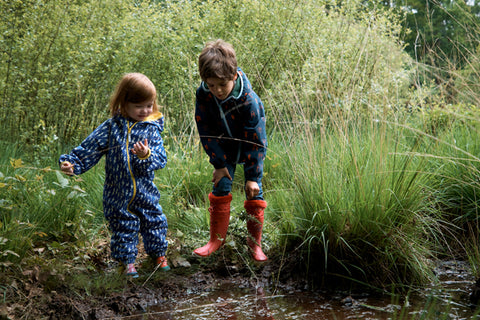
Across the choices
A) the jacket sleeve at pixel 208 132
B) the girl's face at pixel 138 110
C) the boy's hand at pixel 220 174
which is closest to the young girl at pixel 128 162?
the girl's face at pixel 138 110

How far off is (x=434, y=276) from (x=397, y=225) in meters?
0.41

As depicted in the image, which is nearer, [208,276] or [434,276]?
[434,276]

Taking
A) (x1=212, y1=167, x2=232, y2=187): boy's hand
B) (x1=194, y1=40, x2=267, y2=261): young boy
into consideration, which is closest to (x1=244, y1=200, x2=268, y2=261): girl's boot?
(x1=194, y1=40, x2=267, y2=261): young boy

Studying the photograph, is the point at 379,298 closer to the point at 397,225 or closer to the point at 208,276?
the point at 397,225

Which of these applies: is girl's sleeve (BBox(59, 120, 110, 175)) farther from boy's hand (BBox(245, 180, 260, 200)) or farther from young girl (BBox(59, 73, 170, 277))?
boy's hand (BBox(245, 180, 260, 200))

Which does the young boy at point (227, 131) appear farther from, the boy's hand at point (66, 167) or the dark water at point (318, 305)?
the boy's hand at point (66, 167)

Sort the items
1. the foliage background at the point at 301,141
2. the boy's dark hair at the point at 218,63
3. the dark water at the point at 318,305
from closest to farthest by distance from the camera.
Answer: the dark water at the point at 318,305 < the foliage background at the point at 301,141 < the boy's dark hair at the point at 218,63

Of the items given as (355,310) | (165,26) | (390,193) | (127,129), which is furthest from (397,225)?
(165,26)

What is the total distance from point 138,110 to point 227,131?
0.62 m

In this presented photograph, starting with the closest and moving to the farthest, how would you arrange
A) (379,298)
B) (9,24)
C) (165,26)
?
1. (379,298)
2. (9,24)
3. (165,26)

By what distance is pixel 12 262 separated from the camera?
8.95 feet

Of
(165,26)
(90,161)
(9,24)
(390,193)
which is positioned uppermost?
(165,26)

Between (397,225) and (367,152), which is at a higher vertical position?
(367,152)

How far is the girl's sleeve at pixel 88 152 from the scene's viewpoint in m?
2.95
